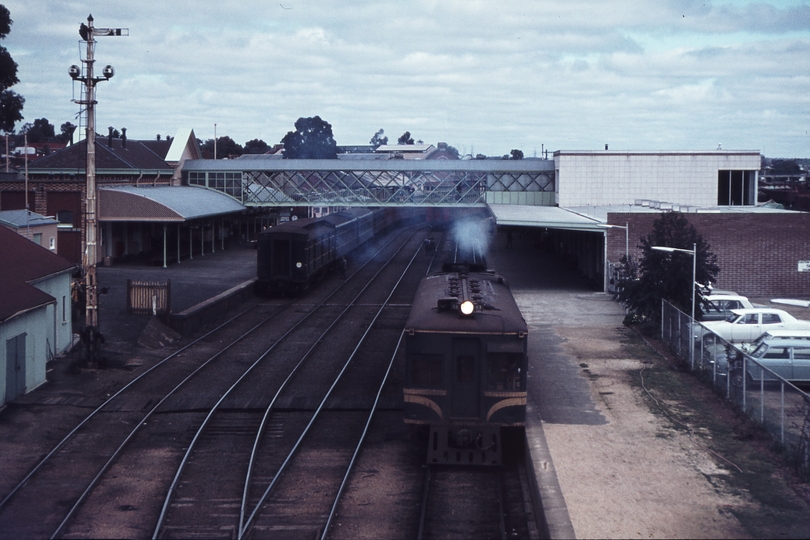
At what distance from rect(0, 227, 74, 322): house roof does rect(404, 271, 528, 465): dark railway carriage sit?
806 centimetres

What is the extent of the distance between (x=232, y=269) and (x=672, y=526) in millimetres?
31351

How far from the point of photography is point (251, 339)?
22.9 m

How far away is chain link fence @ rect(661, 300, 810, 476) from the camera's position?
39.2 ft

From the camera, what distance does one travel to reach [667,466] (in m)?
11.6

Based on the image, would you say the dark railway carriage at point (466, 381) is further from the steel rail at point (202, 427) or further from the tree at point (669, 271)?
the tree at point (669, 271)

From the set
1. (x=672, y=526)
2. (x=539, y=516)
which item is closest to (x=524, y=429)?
(x=539, y=516)

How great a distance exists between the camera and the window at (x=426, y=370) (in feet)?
39.6

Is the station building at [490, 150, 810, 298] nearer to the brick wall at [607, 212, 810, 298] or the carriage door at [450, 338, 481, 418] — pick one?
the brick wall at [607, 212, 810, 298]

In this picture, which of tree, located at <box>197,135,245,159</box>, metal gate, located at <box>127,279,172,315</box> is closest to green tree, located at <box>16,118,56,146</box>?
tree, located at <box>197,135,245,159</box>

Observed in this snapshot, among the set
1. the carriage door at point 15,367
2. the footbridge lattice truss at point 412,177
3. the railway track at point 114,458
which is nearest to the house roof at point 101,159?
the footbridge lattice truss at point 412,177

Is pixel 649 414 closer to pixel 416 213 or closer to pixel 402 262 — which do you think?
pixel 402 262

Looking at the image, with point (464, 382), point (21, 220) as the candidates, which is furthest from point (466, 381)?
point (21, 220)

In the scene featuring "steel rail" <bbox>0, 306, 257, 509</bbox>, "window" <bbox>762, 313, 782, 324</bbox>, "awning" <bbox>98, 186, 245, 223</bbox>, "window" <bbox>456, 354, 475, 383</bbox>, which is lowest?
"steel rail" <bbox>0, 306, 257, 509</bbox>

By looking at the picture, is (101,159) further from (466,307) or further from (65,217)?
(466,307)
